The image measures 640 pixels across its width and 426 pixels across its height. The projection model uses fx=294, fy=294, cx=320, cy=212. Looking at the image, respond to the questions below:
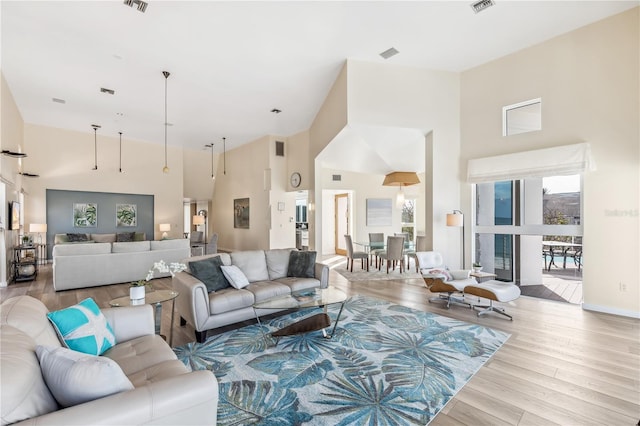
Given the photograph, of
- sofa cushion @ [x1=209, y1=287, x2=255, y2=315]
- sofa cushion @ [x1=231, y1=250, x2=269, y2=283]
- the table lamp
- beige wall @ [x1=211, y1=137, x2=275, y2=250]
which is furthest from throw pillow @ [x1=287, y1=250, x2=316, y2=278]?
the table lamp

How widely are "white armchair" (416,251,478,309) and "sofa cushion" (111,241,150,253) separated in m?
5.71

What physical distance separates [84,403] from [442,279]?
14.9 ft

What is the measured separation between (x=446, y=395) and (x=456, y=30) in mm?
5019

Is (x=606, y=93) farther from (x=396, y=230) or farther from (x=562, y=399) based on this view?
(x=396, y=230)

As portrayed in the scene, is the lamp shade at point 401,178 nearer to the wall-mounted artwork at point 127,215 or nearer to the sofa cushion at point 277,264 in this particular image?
the sofa cushion at point 277,264

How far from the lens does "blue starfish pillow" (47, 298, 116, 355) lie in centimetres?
185

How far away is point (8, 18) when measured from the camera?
4.14 meters

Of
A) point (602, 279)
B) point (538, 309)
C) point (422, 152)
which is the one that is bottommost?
point (538, 309)

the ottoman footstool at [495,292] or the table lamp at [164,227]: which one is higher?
the table lamp at [164,227]

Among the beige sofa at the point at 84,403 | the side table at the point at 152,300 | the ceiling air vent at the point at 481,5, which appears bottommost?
the side table at the point at 152,300

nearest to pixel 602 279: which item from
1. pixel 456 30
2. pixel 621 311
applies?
pixel 621 311

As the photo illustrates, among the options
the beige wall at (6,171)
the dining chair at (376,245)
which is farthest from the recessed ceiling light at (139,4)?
the dining chair at (376,245)

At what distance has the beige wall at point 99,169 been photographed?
8633mm

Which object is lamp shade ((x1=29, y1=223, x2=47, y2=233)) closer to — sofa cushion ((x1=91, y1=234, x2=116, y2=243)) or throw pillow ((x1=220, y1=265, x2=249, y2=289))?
sofa cushion ((x1=91, y1=234, x2=116, y2=243))
